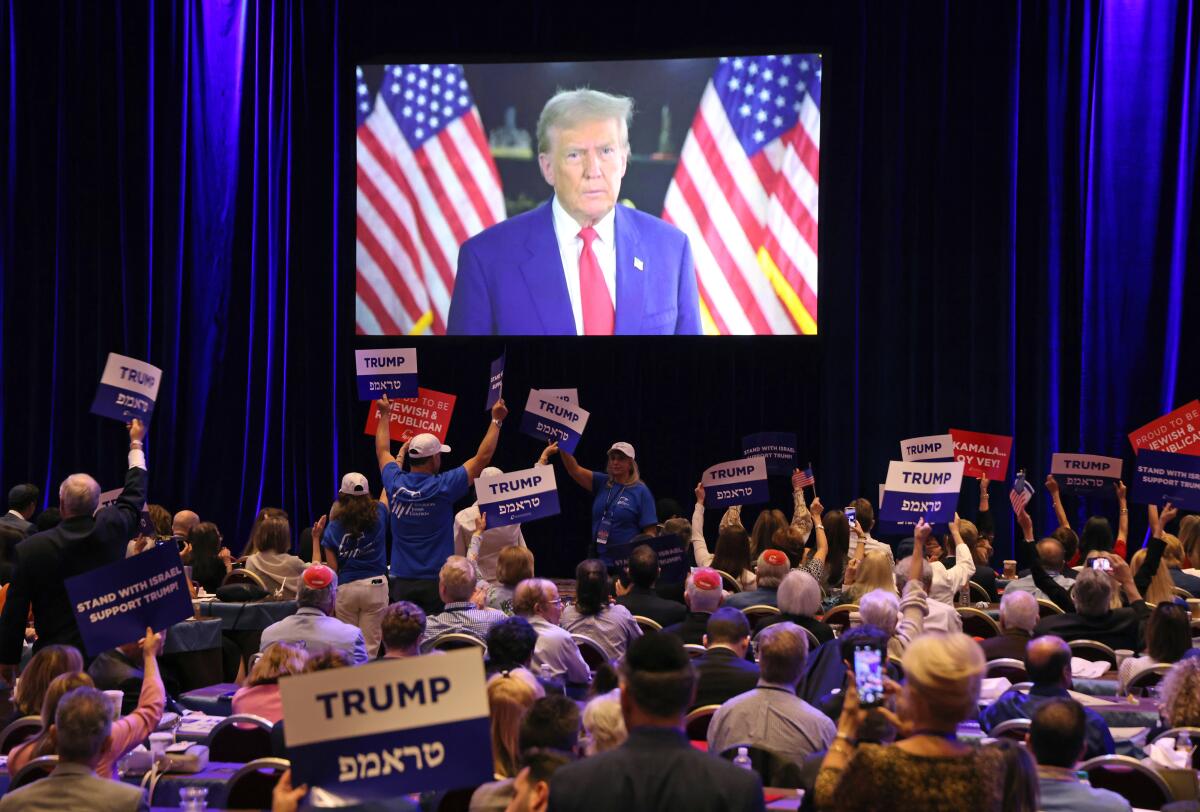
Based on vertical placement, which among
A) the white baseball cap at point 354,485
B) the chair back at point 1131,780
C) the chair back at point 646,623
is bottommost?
the chair back at point 646,623

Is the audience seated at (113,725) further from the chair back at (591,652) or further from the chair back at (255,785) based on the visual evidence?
the chair back at (591,652)

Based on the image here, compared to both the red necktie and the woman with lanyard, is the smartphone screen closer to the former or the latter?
the woman with lanyard

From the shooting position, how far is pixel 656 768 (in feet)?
9.87

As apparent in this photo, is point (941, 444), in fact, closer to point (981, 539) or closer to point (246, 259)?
point (981, 539)

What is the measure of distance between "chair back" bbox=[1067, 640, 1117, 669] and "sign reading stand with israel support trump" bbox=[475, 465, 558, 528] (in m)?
3.14

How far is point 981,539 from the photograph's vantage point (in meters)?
10.2

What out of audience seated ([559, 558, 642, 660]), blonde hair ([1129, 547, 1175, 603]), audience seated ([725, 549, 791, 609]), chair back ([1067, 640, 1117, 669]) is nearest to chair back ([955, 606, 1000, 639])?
chair back ([1067, 640, 1117, 669])

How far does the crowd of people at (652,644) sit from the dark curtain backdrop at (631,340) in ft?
9.51

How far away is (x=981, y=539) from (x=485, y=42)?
7.21 meters

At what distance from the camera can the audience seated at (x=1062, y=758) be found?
3826 millimetres

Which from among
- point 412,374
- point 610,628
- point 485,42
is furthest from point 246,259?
point 610,628

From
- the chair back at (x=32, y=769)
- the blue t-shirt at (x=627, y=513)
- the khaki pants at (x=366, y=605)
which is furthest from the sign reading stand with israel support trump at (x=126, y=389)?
the chair back at (x=32, y=769)

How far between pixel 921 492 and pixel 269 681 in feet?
12.5

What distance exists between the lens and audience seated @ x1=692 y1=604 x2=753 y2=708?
5.53 metres
